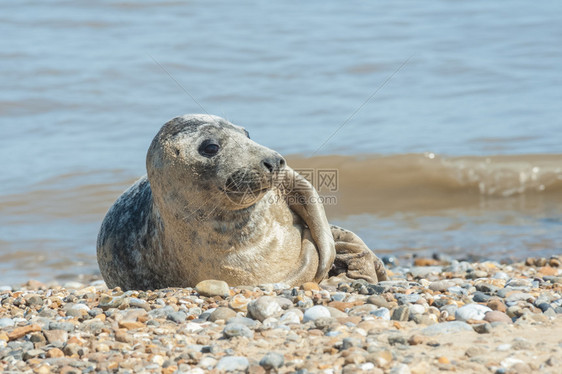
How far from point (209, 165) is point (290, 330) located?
1241 mm

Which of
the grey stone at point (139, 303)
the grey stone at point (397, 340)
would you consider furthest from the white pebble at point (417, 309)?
the grey stone at point (139, 303)

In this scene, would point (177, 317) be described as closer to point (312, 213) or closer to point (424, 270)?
point (312, 213)

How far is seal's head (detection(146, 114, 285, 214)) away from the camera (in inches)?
179

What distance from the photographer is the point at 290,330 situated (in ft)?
12.3

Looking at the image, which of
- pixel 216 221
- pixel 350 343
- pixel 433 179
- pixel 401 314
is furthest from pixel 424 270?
pixel 433 179

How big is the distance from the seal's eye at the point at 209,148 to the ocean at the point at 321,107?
3.65 metres

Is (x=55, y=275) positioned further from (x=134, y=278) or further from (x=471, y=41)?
(x=471, y=41)

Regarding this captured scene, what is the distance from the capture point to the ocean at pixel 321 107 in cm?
929

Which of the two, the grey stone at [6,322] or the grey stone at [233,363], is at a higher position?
the grey stone at [233,363]

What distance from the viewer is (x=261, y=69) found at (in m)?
16.0

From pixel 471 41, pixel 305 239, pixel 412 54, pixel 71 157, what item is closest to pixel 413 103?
pixel 412 54

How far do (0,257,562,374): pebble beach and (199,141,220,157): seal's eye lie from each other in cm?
71

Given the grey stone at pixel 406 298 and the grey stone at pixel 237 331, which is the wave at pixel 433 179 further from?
the grey stone at pixel 237 331

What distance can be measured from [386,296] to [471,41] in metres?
13.8
